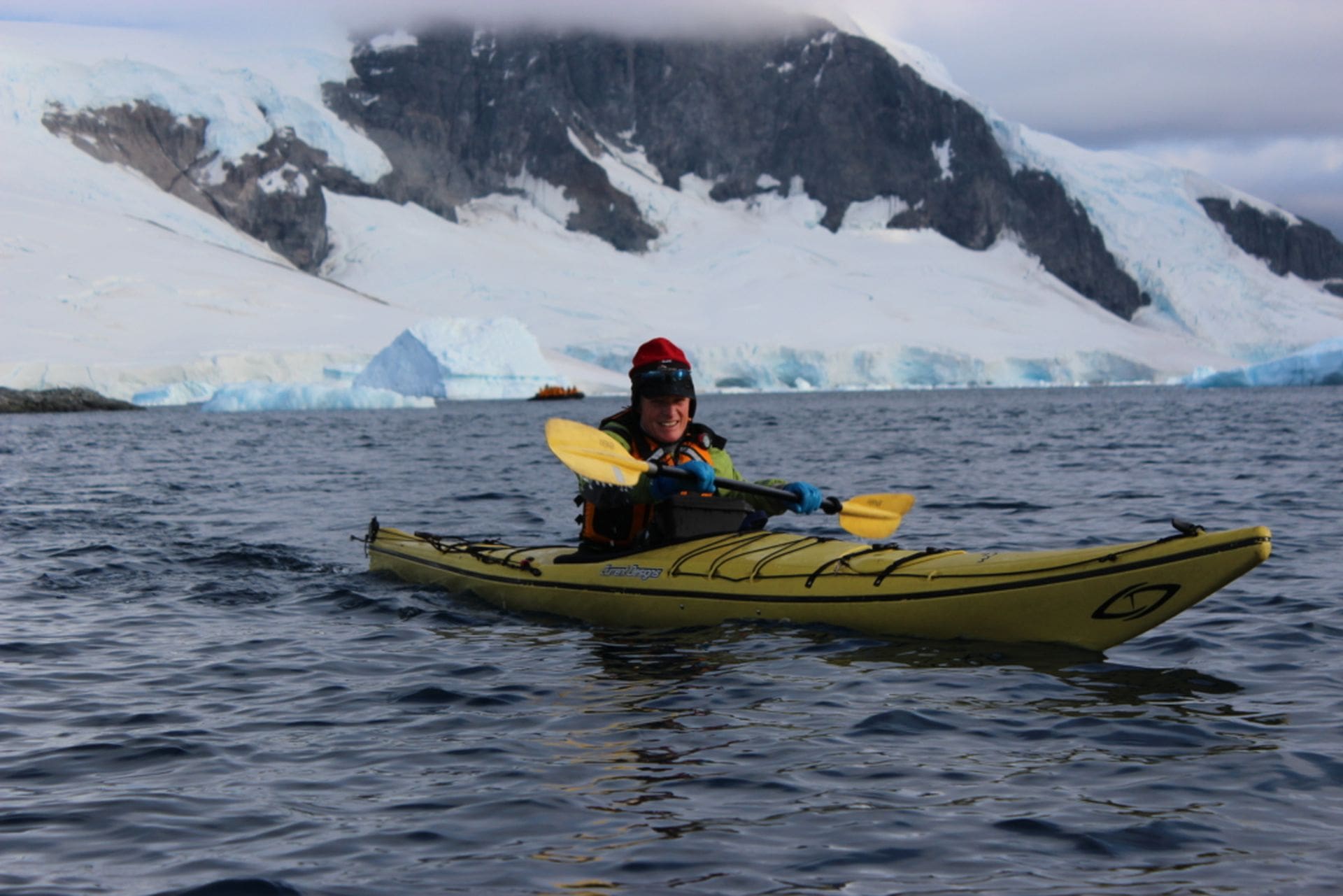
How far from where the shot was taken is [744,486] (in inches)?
269

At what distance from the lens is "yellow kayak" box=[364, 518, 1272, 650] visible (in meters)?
5.58

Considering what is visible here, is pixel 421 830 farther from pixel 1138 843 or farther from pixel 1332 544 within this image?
pixel 1332 544

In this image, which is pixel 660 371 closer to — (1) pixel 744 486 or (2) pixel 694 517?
(1) pixel 744 486

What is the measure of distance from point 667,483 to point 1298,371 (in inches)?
2160

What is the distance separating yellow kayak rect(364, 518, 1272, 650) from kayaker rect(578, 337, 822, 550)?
16 cm

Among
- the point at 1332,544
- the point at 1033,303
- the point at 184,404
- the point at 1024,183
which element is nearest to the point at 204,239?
the point at 184,404

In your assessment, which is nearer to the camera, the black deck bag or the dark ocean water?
the dark ocean water

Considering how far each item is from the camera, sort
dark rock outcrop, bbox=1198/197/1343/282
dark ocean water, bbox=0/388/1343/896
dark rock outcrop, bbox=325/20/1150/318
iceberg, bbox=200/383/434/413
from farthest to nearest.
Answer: dark rock outcrop, bbox=1198/197/1343/282
dark rock outcrop, bbox=325/20/1150/318
iceberg, bbox=200/383/434/413
dark ocean water, bbox=0/388/1343/896

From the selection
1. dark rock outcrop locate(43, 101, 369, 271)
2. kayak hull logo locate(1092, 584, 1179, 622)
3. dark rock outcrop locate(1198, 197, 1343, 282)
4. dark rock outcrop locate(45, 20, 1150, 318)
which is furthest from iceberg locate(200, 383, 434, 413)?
dark rock outcrop locate(1198, 197, 1343, 282)

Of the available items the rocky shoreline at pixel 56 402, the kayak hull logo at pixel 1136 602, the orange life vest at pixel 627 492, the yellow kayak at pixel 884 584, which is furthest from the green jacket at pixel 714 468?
the rocky shoreline at pixel 56 402

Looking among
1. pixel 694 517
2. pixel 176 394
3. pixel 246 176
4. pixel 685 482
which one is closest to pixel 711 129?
pixel 246 176

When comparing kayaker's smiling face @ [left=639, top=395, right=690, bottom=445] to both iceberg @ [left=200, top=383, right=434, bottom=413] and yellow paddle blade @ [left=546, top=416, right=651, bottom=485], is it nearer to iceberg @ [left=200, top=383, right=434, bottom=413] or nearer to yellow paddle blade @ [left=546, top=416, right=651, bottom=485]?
yellow paddle blade @ [left=546, top=416, right=651, bottom=485]

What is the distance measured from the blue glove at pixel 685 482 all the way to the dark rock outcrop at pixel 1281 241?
129m

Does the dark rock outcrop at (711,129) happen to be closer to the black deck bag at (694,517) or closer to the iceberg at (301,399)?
the iceberg at (301,399)
